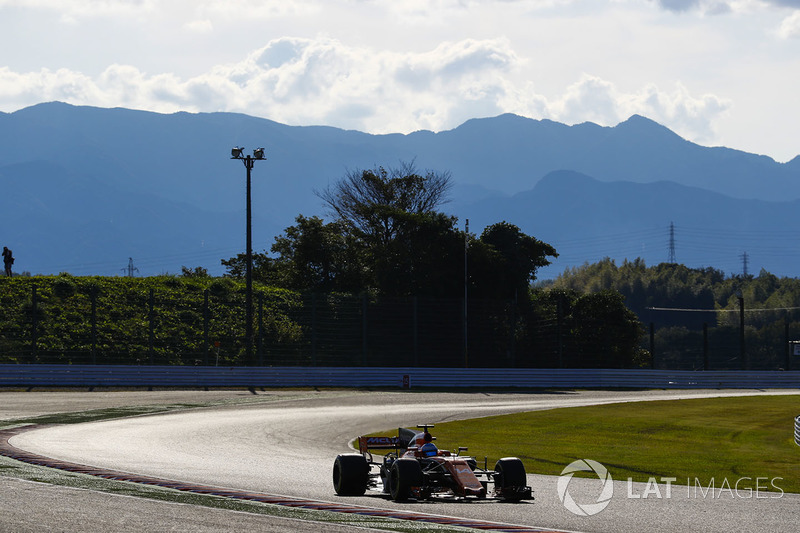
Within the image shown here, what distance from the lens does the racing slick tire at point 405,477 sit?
1294 cm

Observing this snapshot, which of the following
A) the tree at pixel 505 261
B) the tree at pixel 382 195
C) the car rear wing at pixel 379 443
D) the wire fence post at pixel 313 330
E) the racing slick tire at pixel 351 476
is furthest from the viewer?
the tree at pixel 382 195

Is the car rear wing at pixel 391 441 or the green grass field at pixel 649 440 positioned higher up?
the car rear wing at pixel 391 441

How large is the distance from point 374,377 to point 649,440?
2412 centimetres

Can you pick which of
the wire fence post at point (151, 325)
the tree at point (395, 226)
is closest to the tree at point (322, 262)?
the tree at point (395, 226)

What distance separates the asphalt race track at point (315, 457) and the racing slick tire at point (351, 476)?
0.15 meters

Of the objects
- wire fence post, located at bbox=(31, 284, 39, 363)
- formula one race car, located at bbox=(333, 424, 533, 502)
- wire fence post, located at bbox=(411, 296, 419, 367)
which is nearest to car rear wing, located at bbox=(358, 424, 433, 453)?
formula one race car, located at bbox=(333, 424, 533, 502)

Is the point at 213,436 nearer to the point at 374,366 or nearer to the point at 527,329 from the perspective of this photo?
the point at 374,366

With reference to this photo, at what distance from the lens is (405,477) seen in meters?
12.9

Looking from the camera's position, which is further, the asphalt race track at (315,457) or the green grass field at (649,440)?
the green grass field at (649,440)

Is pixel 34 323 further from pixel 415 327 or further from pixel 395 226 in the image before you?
pixel 395 226

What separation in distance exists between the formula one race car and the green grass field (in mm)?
4817

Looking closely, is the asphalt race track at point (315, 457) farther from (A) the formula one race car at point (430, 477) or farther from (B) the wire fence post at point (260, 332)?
(B) the wire fence post at point (260, 332)

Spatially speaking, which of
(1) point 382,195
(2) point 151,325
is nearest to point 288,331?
(2) point 151,325

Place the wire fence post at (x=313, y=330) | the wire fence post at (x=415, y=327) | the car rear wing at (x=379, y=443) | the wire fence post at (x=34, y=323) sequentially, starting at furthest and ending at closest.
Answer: the wire fence post at (x=415, y=327), the wire fence post at (x=313, y=330), the wire fence post at (x=34, y=323), the car rear wing at (x=379, y=443)
